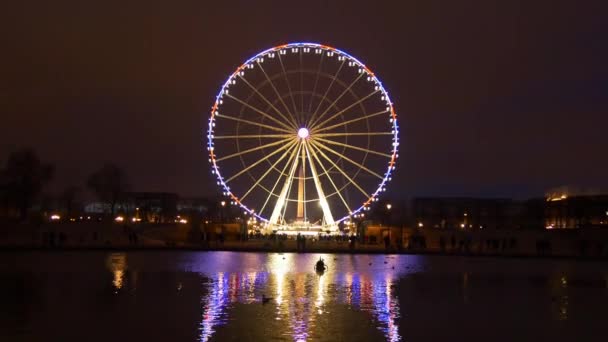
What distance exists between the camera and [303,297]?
2192 cm

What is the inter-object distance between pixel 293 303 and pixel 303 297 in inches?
55.6

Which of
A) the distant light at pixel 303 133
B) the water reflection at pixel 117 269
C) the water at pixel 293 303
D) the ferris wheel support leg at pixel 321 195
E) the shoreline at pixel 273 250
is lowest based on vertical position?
the water at pixel 293 303

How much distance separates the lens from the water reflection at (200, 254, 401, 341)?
55.6 ft

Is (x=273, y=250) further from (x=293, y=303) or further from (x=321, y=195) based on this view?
(x=293, y=303)

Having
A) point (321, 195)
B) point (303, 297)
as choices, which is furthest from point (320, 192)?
point (303, 297)

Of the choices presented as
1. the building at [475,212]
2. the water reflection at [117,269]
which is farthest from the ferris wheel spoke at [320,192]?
the building at [475,212]

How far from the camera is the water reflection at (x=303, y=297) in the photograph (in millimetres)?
16953
